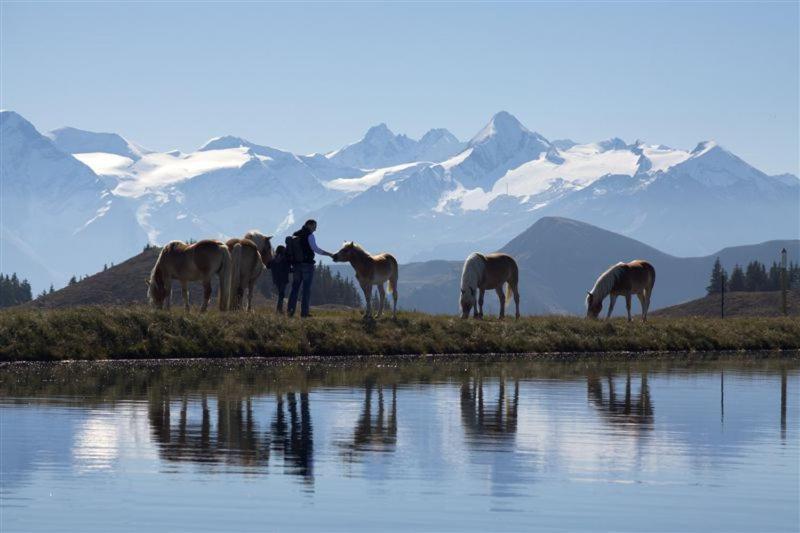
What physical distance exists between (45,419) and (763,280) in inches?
6760

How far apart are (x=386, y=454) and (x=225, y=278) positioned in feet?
83.2

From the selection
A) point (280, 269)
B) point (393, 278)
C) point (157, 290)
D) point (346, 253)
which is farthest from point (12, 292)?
point (346, 253)

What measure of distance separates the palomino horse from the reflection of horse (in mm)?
13814

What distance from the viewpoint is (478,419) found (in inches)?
1011

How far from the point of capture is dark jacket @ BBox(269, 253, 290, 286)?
155 ft

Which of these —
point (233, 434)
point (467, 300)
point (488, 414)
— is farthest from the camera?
point (467, 300)

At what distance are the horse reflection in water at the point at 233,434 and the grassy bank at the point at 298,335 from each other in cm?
1052

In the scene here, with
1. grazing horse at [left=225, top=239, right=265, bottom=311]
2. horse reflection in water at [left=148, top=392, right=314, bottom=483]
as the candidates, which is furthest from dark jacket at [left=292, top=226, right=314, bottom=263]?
horse reflection in water at [left=148, top=392, right=314, bottom=483]

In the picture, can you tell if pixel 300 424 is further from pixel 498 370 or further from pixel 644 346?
pixel 644 346

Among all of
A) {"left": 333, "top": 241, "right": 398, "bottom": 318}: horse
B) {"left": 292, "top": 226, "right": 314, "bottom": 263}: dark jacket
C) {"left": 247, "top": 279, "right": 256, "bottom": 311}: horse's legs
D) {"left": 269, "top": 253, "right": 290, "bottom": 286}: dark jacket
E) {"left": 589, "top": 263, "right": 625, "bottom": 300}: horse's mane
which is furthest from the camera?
{"left": 589, "top": 263, "right": 625, "bottom": 300}: horse's mane

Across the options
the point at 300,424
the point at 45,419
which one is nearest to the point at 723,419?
the point at 300,424

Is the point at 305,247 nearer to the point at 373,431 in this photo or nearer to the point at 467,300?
the point at 467,300

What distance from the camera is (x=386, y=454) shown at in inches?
821

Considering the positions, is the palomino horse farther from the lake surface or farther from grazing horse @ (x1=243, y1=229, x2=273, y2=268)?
the lake surface
